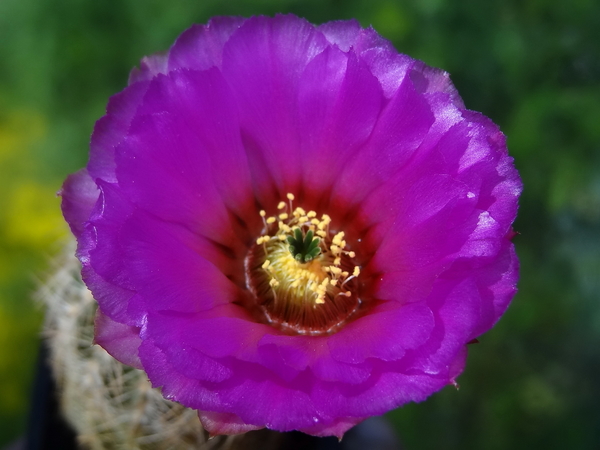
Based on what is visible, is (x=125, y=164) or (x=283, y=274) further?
(x=283, y=274)

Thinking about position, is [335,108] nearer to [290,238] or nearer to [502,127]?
[290,238]

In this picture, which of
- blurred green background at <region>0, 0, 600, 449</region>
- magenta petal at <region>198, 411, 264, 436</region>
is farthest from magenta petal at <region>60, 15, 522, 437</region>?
blurred green background at <region>0, 0, 600, 449</region>

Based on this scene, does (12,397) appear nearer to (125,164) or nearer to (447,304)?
(125,164)

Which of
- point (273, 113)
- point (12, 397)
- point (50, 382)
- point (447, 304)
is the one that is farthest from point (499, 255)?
point (12, 397)

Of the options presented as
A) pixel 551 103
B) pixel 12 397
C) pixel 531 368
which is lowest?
pixel 12 397

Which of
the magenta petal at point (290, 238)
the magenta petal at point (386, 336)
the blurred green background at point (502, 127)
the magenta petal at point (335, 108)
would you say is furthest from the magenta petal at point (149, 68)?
the blurred green background at point (502, 127)

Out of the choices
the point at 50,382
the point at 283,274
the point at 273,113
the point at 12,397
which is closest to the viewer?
the point at 273,113
